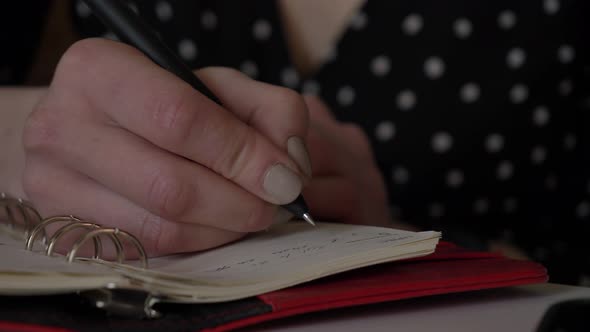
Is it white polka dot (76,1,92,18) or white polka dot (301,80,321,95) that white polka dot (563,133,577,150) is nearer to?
white polka dot (301,80,321,95)

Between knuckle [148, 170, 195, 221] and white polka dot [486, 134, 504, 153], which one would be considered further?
white polka dot [486, 134, 504, 153]

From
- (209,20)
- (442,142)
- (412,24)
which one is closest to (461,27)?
(412,24)

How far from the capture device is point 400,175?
97 cm

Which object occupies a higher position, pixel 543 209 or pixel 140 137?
pixel 140 137

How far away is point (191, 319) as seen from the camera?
35 cm

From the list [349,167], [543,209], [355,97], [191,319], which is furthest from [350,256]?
[543,209]

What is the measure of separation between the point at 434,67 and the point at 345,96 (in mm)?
145

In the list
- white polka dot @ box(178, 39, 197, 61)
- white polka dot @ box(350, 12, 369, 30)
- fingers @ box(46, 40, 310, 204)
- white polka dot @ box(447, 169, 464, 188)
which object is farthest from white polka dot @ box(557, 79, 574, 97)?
fingers @ box(46, 40, 310, 204)

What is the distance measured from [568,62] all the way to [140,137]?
2.53 feet

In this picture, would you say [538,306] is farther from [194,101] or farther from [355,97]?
[355,97]

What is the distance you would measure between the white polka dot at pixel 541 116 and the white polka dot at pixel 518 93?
33 mm

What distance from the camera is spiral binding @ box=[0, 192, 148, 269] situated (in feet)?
1.38

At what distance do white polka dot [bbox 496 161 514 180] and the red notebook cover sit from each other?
0.55 m

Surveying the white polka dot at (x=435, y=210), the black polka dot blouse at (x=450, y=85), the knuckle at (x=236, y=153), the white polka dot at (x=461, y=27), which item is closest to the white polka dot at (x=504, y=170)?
the black polka dot blouse at (x=450, y=85)
